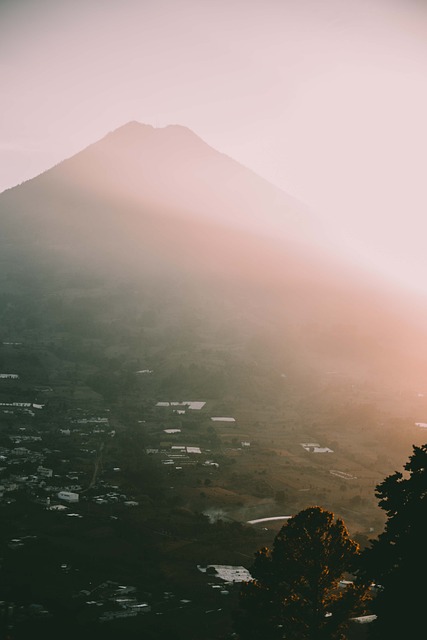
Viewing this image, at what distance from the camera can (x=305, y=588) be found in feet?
107

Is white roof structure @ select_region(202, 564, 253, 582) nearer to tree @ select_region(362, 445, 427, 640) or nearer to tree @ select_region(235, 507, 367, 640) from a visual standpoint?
tree @ select_region(235, 507, 367, 640)

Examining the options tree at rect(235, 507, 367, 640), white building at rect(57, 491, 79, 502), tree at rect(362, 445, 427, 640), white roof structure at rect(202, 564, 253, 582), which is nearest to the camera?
tree at rect(362, 445, 427, 640)

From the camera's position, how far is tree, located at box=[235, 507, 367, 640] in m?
32.2

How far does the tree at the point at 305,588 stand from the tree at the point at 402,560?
236 inches

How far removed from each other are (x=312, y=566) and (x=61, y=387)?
479 feet

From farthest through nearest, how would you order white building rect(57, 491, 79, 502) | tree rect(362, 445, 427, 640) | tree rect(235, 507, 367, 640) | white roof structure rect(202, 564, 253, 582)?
white building rect(57, 491, 79, 502) < white roof structure rect(202, 564, 253, 582) < tree rect(235, 507, 367, 640) < tree rect(362, 445, 427, 640)

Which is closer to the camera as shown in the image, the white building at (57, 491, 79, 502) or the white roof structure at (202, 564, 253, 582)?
the white roof structure at (202, 564, 253, 582)

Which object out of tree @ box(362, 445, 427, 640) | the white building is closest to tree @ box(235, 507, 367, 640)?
tree @ box(362, 445, 427, 640)

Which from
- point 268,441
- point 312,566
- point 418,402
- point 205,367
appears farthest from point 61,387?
point 312,566

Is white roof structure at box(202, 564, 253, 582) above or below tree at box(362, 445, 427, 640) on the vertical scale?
below

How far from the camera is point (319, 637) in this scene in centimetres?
3186

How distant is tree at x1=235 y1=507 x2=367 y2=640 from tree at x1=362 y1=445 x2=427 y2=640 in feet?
19.7

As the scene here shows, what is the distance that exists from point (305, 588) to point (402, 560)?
30.4 feet

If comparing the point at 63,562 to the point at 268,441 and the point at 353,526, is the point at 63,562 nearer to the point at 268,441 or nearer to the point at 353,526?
the point at 353,526
